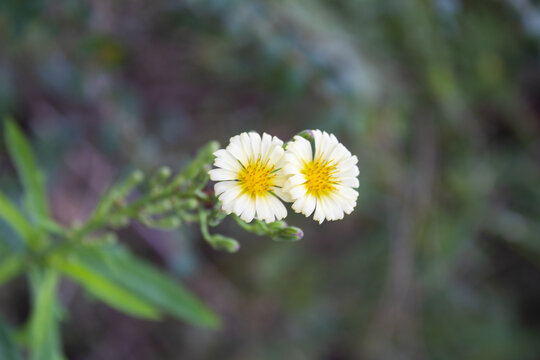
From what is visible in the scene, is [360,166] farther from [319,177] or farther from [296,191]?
[296,191]

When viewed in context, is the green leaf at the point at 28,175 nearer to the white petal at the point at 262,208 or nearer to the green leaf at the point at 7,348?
the green leaf at the point at 7,348

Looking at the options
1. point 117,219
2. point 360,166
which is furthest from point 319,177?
point 360,166

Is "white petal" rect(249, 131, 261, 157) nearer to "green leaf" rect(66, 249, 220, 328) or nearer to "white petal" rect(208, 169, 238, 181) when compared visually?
"white petal" rect(208, 169, 238, 181)

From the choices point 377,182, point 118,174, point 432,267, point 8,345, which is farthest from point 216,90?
point 8,345

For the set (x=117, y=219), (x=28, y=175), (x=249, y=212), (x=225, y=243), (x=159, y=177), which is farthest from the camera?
(x=28, y=175)

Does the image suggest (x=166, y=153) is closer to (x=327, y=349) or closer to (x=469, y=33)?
(x=327, y=349)

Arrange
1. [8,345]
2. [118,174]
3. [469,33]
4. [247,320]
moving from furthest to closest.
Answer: [247,320] < [469,33] < [118,174] < [8,345]

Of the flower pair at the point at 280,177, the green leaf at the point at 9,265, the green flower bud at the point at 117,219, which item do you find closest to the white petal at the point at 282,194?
the flower pair at the point at 280,177
